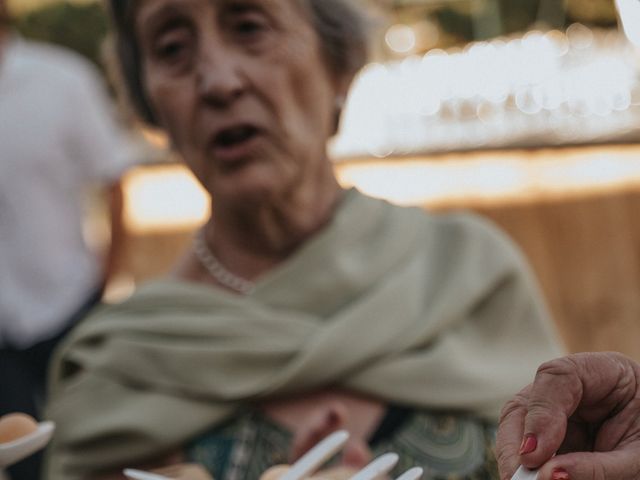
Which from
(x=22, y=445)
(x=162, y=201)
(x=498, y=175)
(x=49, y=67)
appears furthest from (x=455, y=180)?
(x=22, y=445)

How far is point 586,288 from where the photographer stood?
15.1 ft

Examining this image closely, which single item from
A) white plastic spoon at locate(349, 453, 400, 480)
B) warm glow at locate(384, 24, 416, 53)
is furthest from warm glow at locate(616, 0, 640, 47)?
warm glow at locate(384, 24, 416, 53)

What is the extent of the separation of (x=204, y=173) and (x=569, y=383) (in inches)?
40.4

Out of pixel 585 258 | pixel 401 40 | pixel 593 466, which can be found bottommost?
pixel 585 258

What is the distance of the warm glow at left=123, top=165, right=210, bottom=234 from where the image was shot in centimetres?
491

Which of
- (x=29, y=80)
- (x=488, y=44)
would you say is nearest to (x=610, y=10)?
(x=488, y=44)

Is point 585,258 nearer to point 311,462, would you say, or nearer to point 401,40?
point 311,462

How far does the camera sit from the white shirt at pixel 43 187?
3.21 metres

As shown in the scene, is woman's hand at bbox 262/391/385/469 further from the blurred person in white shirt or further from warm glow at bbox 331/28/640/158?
warm glow at bbox 331/28/640/158

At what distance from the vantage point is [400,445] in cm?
175

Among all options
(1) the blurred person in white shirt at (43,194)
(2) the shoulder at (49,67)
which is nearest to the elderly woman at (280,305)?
(1) the blurred person in white shirt at (43,194)

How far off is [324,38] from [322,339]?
0.48 meters

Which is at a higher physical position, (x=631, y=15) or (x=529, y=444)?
(x=631, y=15)

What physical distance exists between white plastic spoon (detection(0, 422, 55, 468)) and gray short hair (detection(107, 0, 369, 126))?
979 millimetres
